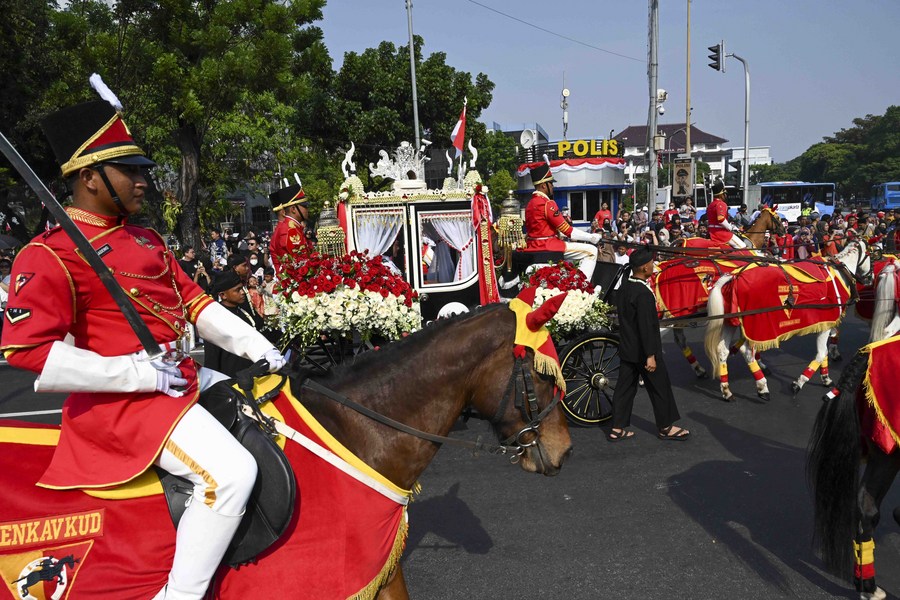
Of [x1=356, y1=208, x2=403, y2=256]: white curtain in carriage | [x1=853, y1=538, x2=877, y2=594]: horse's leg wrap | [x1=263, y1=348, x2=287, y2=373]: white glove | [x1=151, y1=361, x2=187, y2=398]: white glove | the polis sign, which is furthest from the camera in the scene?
the polis sign

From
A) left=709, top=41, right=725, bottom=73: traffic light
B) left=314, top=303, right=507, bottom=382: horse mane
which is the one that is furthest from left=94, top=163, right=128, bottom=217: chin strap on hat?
left=709, top=41, right=725, bottom=73: traffic light

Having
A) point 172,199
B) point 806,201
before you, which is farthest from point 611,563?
point 806,201

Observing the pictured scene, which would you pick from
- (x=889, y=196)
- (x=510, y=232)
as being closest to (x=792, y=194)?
(x=889, y=196)

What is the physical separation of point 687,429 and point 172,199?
15687 millimetres

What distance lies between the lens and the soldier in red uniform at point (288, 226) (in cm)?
719

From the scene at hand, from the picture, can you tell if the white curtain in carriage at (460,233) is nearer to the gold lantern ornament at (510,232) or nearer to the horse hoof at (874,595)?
the gold lantern ornament at (510,232)

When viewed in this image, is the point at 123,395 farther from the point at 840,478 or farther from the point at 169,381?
the point at 840,478

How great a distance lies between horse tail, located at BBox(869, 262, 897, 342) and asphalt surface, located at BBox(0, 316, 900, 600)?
1260mm

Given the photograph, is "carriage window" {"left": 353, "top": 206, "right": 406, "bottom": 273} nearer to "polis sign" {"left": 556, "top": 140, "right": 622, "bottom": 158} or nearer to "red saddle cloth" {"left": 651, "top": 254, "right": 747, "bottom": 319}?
"red saddle cloth" {"left": 651, "top": 254, "right": 747, "bottom": 319}

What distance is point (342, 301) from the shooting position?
6.19 meters

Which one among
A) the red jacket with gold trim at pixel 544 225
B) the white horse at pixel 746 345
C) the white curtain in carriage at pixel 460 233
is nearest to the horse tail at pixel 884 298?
the white horse at pixel 746 345

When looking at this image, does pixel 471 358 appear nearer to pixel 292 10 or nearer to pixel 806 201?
pixel 292 10

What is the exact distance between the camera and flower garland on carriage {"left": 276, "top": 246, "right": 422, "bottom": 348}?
20.3 feet

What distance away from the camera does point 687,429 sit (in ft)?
22.2
